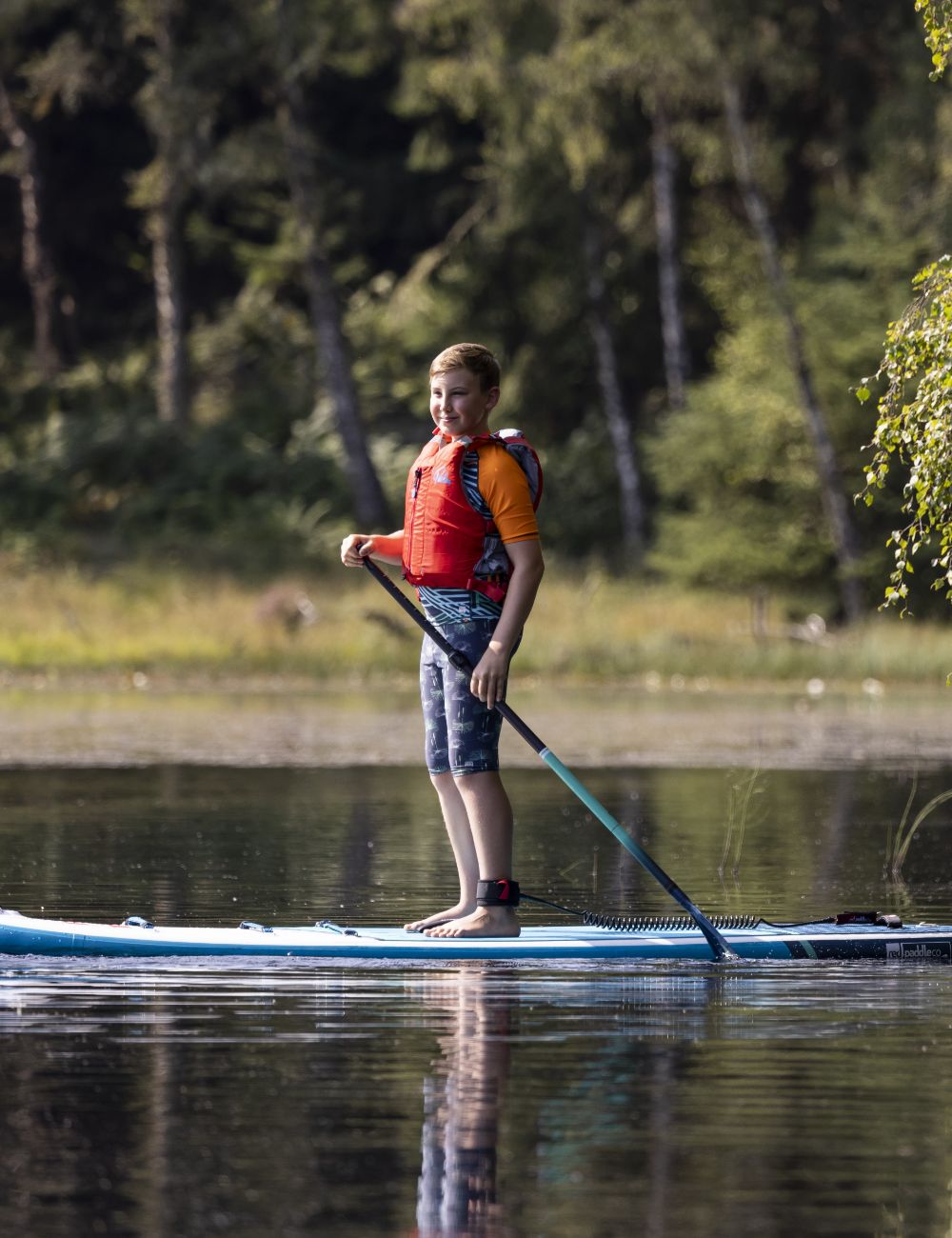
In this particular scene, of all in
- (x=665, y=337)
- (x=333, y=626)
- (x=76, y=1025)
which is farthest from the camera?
(x=665, y=337)

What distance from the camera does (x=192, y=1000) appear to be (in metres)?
8.35

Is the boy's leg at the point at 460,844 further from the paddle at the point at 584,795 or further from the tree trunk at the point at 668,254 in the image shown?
the tree trunk at the point at 668,254

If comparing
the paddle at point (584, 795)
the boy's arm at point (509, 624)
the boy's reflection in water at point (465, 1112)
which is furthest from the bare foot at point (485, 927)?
the boy's arm at point (509, 624)

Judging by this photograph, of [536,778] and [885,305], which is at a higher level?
[885,305]

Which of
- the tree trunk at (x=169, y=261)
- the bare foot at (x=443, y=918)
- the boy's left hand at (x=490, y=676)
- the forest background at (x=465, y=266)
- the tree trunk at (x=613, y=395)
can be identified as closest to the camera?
the boy's left hand at (x=490, y=676)

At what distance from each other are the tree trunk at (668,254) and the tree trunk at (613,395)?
2.74 ft

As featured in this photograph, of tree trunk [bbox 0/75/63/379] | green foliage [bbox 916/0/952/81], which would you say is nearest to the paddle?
green foliage [bbox 916/0/952/81]

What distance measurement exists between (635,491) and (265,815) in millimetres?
24981

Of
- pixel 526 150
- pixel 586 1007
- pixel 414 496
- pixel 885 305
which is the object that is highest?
pixel 526 150

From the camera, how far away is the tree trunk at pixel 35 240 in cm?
4153

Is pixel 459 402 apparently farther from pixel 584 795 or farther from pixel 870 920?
pixel 870 920

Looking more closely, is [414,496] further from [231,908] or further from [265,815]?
[265,815]

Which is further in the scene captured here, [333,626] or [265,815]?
[333,626]

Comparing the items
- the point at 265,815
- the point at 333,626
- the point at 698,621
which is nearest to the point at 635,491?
the point at 698,621
